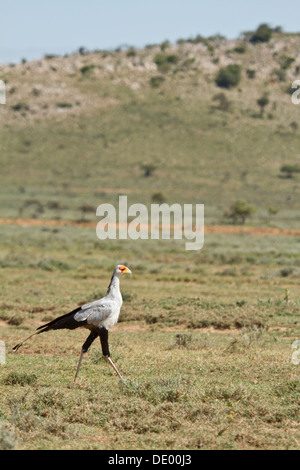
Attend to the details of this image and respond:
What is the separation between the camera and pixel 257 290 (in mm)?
21766

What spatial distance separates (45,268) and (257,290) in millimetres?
9163

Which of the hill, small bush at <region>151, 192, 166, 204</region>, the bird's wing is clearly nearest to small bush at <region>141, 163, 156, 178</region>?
the hill

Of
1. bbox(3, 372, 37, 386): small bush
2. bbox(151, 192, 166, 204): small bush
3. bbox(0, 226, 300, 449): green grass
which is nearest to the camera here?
bbox(0, 226, 300, 449): green grass

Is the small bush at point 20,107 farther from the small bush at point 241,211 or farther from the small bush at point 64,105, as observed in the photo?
the small bush at point 241,211

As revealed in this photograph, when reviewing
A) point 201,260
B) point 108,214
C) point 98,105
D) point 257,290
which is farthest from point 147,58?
point 257,290

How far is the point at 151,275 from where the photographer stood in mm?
26016

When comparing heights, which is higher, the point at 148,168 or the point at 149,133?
the point at 149,133

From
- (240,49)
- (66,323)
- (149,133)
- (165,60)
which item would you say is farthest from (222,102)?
(66,323)

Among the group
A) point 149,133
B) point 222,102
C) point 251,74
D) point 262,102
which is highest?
point 251,74

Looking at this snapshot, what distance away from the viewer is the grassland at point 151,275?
8430 millimetres

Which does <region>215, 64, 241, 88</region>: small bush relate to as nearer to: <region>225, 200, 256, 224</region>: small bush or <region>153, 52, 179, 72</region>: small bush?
<region>153, 52, 179, 72</region>: small bush

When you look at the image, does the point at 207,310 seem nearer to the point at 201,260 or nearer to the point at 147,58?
the point at 201,260

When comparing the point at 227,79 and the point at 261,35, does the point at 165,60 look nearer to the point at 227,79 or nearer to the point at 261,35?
the point at 227,79

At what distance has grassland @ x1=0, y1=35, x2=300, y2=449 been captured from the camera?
8430 millimetres
